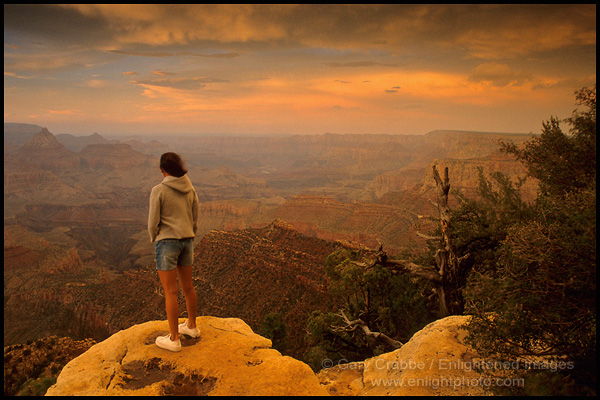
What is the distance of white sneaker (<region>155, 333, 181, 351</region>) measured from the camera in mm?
4984

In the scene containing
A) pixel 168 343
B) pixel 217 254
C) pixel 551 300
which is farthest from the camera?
pixel 217 254

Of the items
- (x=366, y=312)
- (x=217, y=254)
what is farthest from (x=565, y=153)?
(x=217, y=254)

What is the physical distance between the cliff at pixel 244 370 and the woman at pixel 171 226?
50 cm

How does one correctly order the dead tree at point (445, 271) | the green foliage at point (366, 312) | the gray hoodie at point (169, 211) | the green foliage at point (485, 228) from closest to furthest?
1. the gray hoodie at point (169, 211)
2. the dead tree at point (445, 271)
3. the green foliage at point (485, 228)
4. the green foliage at point (366, 312)

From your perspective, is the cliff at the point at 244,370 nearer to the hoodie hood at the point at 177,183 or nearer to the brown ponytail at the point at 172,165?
the hoodie hood at the point at 177,183

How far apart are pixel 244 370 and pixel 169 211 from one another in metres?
2.63

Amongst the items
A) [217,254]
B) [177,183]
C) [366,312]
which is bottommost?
[217,254]

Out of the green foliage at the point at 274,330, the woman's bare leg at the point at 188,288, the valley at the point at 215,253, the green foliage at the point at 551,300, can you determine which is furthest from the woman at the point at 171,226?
the green foliage at the point at 274,330

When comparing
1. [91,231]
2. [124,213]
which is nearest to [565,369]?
[91,231]

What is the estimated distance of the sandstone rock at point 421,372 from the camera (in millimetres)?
4180

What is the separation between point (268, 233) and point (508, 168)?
2951 inches

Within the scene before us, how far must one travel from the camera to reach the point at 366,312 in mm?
11945

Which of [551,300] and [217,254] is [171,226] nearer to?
[551,300]

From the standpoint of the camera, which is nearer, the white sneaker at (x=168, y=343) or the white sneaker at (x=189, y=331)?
the white sneaker at (x=168, y=343)
